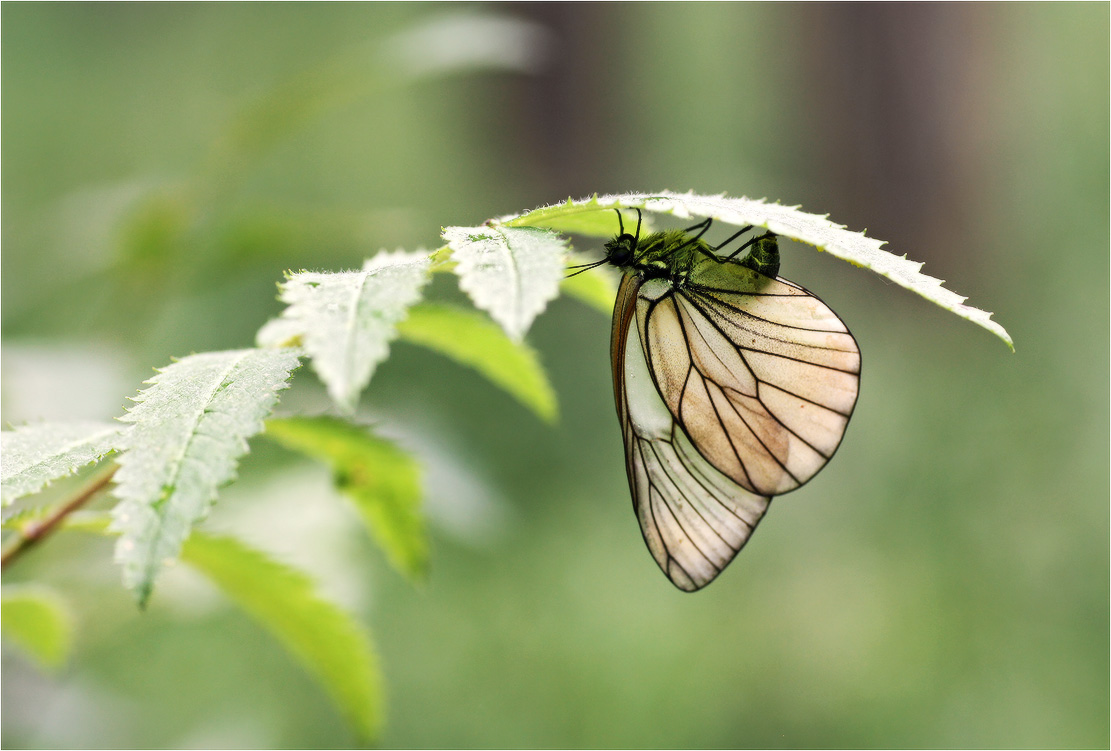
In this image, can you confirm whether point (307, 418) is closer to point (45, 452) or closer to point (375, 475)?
point (375, 475)

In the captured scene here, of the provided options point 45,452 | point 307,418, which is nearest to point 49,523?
point 45,452

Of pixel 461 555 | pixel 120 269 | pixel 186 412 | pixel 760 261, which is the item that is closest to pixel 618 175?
pixel 461 555

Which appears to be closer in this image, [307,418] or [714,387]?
[307,418]

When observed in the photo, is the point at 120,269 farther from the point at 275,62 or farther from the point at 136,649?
the point at 275,62

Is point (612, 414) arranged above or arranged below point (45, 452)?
above

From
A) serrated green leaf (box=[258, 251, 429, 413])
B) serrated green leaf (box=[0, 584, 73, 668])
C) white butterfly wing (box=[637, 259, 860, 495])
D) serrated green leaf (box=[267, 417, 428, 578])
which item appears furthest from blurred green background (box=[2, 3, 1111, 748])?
serrated green leaf (box=[258, 251, 429, 413])

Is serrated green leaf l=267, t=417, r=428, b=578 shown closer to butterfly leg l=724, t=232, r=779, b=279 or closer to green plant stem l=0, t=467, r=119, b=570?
green plant stem l=0, t=467, r=119, b=570
